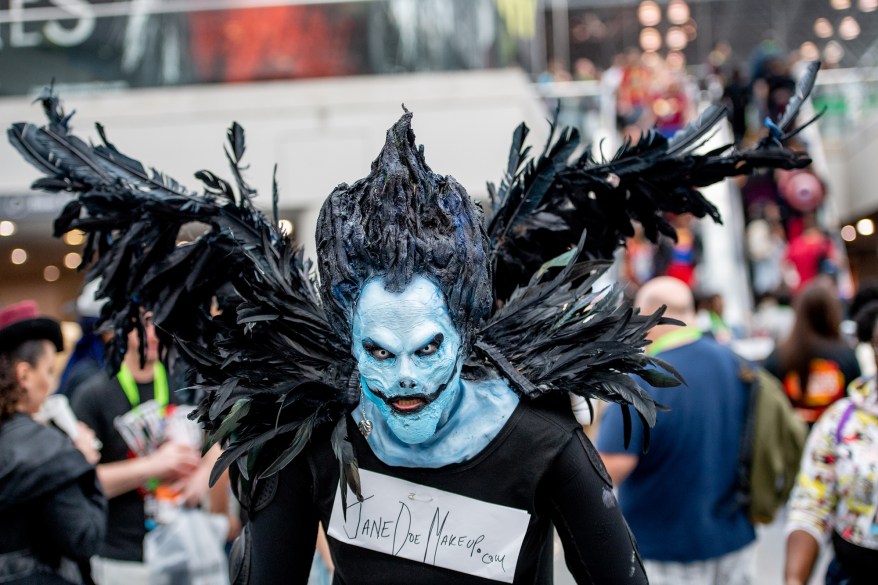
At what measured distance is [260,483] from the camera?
2104 mm

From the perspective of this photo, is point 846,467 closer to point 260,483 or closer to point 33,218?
point 260,483

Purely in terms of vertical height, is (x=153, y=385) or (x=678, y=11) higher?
(x=678, y=11)

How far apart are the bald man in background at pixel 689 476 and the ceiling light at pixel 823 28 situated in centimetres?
2127

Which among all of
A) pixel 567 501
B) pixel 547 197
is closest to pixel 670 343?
pixel 547 197

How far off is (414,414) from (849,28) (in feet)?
74.4

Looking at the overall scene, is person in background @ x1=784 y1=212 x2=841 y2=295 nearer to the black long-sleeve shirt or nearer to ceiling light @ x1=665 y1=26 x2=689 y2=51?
the black long-sleeve shirt

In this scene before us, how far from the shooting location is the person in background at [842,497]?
280cm

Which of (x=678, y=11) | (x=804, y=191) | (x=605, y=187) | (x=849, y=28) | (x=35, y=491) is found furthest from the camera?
(x=678, y=11)

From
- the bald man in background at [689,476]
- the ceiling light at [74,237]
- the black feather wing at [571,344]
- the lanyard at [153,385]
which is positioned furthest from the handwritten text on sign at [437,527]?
the lanyard at [153,385]

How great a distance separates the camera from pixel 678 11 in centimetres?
2419

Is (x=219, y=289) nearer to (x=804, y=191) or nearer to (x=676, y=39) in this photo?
(x=804, y=191)

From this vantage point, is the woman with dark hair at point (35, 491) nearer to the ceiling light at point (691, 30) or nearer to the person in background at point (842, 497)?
the person in background at point (842, 497)

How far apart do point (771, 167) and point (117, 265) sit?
157cm

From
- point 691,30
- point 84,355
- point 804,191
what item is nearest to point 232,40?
point 84,355
